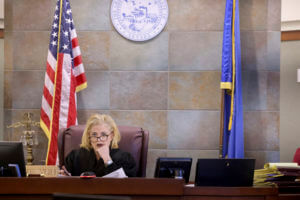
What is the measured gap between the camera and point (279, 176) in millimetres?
2705

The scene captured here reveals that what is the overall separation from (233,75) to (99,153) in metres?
1.50

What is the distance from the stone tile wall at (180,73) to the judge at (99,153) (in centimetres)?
112

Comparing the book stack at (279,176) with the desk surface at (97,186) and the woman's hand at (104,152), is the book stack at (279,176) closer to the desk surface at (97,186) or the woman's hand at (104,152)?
the desk surface at (97,186)

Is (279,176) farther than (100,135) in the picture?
No

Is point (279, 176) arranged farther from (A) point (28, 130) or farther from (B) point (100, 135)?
(A) point (28, 130)

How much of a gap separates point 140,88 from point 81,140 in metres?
1.12

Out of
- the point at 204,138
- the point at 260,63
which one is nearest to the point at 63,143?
the point at 204,138

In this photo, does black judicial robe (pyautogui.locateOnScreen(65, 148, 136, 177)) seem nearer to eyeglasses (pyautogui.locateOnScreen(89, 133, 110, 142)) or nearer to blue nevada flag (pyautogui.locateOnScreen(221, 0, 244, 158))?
eyeglasses (pyautogui.locateOnScreen(89, 133, 110, 142))

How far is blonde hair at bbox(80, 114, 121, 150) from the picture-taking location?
3.34 metres

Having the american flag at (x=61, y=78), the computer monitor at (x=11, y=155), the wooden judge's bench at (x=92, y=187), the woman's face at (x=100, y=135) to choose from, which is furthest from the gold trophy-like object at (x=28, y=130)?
the wooden judge's bench at (x=92, y=187)

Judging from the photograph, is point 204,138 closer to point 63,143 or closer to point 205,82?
point 205,82

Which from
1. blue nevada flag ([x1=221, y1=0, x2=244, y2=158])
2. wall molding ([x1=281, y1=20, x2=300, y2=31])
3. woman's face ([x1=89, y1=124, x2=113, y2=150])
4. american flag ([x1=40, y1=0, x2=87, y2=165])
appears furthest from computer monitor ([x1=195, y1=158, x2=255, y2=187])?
wall molding ([x1=281, y1=20, x2=300, y2=31])

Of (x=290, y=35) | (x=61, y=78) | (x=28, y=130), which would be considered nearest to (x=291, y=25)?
(x=290, y=35)

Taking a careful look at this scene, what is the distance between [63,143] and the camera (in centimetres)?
364
